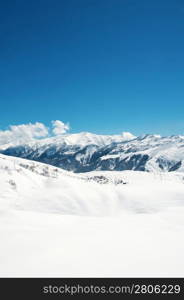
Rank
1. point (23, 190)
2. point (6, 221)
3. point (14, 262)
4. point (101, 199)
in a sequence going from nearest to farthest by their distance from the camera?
point (14, 262), point (6, 221), point (23, 190), point (101, 199)

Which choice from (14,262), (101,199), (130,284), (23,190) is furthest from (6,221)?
(101,199)

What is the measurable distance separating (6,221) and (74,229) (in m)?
4.37

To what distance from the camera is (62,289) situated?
7176 mm

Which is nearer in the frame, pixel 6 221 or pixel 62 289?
pixel 62 289

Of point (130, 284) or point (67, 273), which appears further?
point (67, 273)

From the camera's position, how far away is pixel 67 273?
786 cm

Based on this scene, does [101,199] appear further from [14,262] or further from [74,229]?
[14,262]

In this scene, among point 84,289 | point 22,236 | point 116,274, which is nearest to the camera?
point 84,289

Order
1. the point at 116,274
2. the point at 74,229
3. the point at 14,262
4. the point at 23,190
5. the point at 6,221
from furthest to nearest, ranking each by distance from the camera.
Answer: the point at 23,190
the point at 6,221
the point at 74,229
the point at 14,262
the point at 116,274

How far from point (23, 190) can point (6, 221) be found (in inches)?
1149

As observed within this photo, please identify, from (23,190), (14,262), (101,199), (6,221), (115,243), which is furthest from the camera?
(101,199)

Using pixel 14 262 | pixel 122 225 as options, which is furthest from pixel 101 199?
pixel 14 262

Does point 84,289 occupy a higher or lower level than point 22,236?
lower

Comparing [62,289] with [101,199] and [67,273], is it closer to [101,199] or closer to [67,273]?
[67,273]
